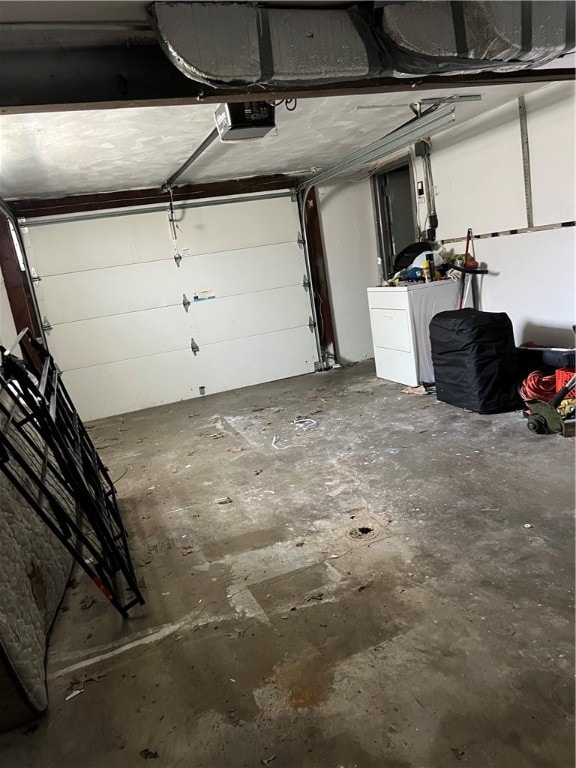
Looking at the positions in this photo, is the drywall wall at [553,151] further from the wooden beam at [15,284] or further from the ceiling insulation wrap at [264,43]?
the wooden beam at [15,284]

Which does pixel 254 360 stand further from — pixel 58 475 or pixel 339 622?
pixel 339 622

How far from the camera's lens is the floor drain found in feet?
8.67

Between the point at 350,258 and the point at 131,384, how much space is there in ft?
10.4

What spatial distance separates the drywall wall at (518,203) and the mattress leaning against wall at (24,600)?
4.05 meters

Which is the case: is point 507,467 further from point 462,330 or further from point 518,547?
point 462,330

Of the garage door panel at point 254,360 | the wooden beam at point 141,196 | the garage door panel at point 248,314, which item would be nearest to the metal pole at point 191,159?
the wooden beam at point 141,196

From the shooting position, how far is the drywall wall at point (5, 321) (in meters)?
5.05

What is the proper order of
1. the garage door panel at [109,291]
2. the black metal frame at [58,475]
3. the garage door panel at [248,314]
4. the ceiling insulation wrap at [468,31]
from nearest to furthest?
the ceiling insulation wrap at [468,31]
the black metal frame at [58,475]
the garage door panel at [109,291]
the garage door panel at [248,314]

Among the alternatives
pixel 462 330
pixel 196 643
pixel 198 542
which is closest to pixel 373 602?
pixel 196 643

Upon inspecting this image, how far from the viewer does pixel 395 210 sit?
666 centimetres

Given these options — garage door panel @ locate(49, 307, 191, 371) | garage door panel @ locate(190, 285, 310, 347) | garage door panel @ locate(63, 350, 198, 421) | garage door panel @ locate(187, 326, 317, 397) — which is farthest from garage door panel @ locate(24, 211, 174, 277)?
garage door panel @ locate(187, 326, 317, 397)

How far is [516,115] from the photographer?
4305mm

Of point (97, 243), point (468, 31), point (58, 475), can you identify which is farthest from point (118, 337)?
point (468, 31)

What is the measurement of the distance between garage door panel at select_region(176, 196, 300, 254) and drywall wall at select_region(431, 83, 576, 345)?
6.17 ft
